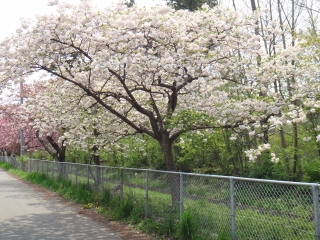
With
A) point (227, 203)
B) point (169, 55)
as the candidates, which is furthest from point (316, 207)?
point (169, 55)

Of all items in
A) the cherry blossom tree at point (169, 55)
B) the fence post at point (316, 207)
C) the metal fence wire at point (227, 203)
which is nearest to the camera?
the fence post at point (316, 207)

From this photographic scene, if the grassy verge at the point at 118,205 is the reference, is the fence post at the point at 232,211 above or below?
above

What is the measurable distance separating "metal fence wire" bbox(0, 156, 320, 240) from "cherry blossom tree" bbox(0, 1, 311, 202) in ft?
2.26

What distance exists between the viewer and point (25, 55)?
11117 millimetres

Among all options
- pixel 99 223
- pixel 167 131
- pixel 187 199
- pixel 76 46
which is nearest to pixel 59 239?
pixel 99 223

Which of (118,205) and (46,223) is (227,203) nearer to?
(118,205)

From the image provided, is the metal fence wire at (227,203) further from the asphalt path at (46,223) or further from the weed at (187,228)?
the asphalt path at (46,223)

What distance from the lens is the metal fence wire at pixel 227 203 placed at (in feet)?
19.4

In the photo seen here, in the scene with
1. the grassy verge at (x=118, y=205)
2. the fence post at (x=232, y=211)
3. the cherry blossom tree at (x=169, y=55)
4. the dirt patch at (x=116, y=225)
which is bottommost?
the dirt patch at (x=116, y=225)

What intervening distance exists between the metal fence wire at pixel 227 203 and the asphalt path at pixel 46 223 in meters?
1.34

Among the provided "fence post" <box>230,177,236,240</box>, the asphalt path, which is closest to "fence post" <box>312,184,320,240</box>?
"fence post" <box>230,177,236,240</box>

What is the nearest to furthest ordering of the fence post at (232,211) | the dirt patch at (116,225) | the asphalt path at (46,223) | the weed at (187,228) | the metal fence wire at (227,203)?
the metal fence wire at (227,203), the fence post at (232,211), the weed at (187,228), the dirt patch at (116,225), the asphalt path at (46,223)

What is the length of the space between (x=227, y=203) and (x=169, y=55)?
4.49 meters

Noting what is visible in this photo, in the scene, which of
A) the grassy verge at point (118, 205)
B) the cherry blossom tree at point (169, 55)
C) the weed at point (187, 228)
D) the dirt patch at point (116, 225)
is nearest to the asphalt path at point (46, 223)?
the dirt patch at point (116, 225)
